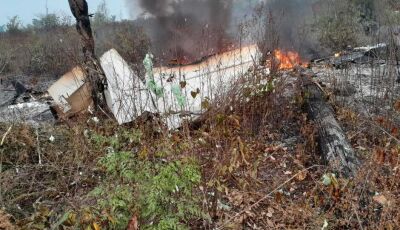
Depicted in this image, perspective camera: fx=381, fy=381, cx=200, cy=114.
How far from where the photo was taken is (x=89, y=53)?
229 inches

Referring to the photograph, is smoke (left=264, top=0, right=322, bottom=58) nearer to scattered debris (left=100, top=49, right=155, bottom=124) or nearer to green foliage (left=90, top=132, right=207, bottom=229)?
scattered debris (left=100, top=49, right=155, bottom=124)

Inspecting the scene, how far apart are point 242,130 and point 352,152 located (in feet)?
5.01

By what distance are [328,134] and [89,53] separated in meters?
3.65

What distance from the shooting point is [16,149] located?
4672mm

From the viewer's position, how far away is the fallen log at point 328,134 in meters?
3.85

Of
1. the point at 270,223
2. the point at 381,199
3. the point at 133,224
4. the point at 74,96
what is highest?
the point at 74,96

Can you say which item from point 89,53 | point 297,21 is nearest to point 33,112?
point 89,53

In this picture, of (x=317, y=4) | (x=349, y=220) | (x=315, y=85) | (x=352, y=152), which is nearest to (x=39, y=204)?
(x=349, y=220)

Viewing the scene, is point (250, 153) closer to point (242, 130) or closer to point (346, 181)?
point (242, 130)

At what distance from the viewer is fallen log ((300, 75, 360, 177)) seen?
3851 millimetres

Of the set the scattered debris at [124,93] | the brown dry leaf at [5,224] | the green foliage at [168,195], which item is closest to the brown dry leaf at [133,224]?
the green foliage at [168,195]

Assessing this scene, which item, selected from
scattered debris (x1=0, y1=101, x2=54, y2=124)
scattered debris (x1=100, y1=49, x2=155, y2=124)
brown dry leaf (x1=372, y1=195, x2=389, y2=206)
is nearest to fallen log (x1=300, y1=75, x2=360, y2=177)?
brown dry leaf (x1=372, y1=195, x2=389, y2=206)

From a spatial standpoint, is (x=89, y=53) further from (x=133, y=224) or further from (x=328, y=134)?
(x=133, y=224)

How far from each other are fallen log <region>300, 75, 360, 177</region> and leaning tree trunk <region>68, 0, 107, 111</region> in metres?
3.18
